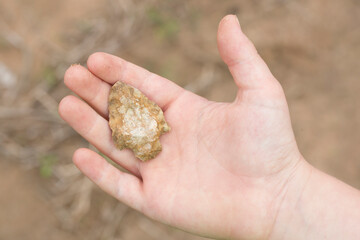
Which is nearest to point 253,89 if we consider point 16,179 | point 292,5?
point 292,5

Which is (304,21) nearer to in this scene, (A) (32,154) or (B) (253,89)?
(B) (253,89)

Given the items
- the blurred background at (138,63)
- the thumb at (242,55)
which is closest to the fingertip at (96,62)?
the thumb at (242,55)

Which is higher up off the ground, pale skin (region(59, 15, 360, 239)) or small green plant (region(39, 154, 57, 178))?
pale skin (region(59, 15, 360, 239))

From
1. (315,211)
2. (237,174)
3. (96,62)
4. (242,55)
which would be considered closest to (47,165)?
(96,62)

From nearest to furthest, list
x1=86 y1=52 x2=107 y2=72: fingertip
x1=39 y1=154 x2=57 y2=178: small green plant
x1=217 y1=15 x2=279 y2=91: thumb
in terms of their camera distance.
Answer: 1. x1=217 y1=15 x2=279 y2=91: thumb
2. x1=86 y1=52 x2=107 y2=72: fingertip
3. x1=39 y1=154 x2=57 y2=178: small green plant

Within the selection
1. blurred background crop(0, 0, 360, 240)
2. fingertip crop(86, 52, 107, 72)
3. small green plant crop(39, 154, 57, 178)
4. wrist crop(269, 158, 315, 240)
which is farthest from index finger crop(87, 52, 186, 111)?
small green plant crop(39, 154, 57, 178)

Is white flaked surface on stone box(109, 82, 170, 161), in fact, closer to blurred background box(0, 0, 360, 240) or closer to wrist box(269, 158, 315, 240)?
wrist box(269, 158, 315, 240)

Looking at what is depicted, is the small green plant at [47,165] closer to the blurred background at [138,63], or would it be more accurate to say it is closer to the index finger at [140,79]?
the blurred background at [138,63]
